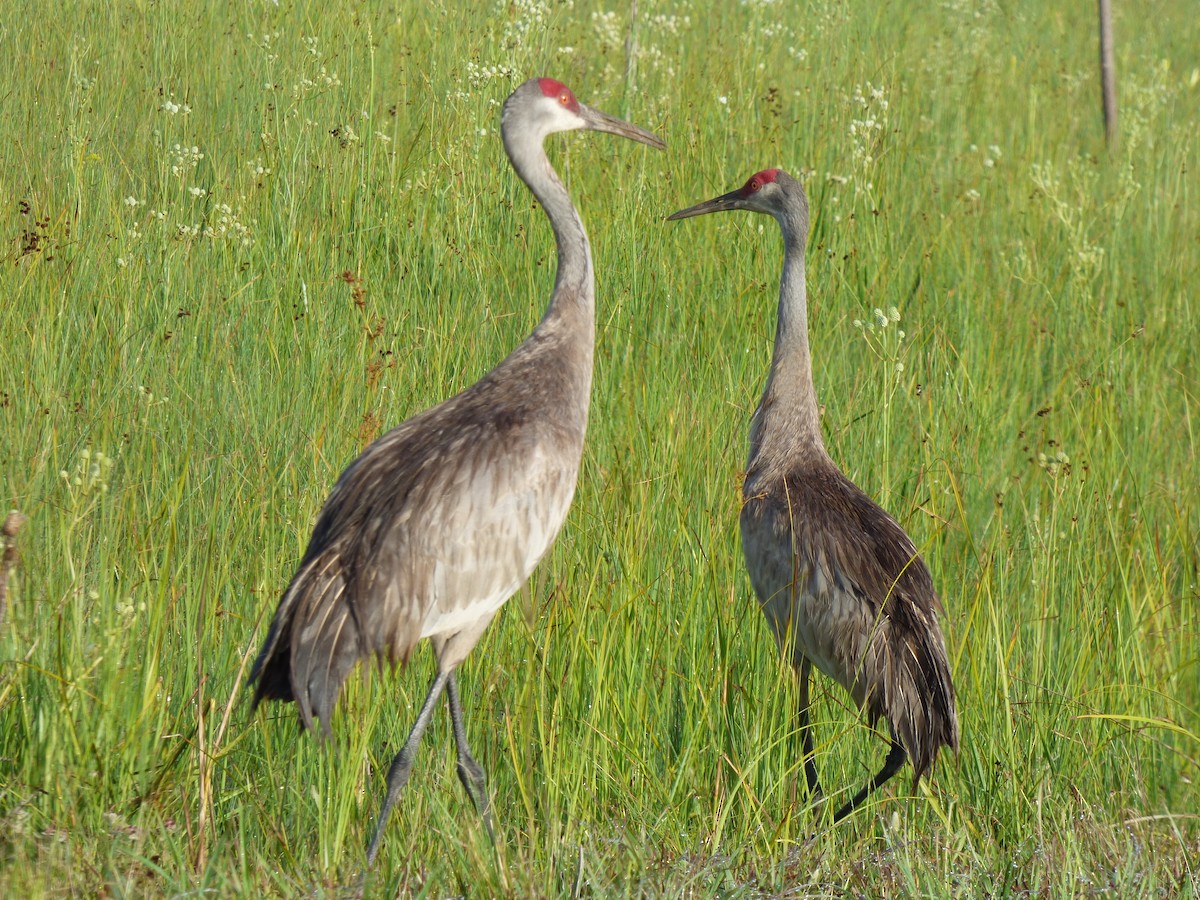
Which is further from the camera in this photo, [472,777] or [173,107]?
[173,107]

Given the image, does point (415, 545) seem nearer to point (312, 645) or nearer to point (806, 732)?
point (312, 645)

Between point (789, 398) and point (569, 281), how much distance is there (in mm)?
1121

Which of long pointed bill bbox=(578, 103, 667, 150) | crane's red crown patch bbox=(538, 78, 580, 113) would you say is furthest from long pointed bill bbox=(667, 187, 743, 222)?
A: crane's red crown patch bbox=(538, 78, 580, 113)

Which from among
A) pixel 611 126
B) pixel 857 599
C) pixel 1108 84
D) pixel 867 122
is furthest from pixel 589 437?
pixel 1108 84

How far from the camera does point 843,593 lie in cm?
405

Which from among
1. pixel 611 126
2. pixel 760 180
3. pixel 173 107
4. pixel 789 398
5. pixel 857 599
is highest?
pixel 173 107

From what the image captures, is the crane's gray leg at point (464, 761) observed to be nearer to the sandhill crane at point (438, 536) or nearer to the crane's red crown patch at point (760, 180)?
the sandhill crane at point (438, 536)

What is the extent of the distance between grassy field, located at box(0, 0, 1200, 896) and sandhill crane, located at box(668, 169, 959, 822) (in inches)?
4.7

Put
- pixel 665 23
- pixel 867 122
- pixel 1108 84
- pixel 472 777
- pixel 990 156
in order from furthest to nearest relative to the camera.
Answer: pixel 1108 84, pixel 990 156, pixel 665 23, pixel 867 122, pixel 472 777

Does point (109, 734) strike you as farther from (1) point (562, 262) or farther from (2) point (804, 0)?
(2) point (804, 0)

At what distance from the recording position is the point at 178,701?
3.48 meters

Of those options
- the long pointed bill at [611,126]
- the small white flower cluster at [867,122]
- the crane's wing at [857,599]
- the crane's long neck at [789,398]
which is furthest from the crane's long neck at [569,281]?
the small white flower cluster at [867,122]

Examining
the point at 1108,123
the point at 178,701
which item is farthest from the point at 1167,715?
the point at 1108,123

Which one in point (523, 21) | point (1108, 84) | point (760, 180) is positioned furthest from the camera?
point (1108, 84)
